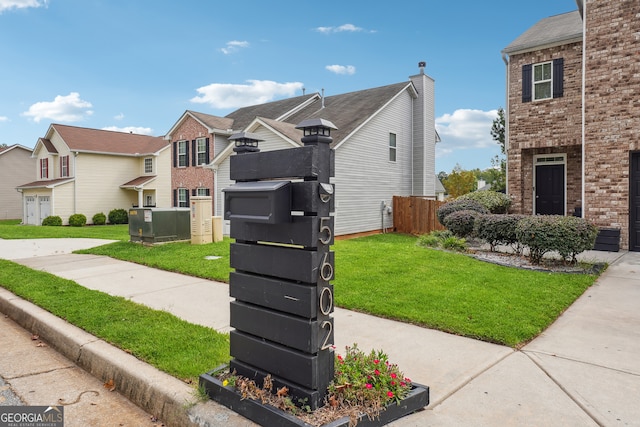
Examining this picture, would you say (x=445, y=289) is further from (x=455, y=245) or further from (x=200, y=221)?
(x=200, y=221)

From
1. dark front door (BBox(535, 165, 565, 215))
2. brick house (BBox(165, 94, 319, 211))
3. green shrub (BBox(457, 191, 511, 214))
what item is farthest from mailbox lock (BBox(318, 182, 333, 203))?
brick house (BBox(165, 94, 319, 211))

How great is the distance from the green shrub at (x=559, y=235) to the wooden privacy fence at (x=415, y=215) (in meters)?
9.12

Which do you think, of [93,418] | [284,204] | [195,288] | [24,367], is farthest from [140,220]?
[284,204]

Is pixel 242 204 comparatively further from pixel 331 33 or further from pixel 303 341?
pixel 331 33

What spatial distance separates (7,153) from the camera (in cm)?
3494

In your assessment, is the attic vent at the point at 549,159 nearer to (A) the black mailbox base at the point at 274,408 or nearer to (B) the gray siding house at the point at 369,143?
(B) the gray siding house at the point at 369,143

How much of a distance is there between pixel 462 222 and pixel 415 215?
7423mm

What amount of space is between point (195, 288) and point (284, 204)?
464 cm

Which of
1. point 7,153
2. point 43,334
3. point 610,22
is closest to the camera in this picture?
point 43,334

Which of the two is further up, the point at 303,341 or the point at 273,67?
the point at 273,67

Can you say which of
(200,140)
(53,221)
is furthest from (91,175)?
(200,140)

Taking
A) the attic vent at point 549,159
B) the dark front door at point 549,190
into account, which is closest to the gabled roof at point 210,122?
the attic vent at point 549,159

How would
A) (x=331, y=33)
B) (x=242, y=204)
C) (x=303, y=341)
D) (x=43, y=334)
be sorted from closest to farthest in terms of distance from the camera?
(x=303, y=341), (x=242, y=204), (x=43, y=334), (x=331, y=33)

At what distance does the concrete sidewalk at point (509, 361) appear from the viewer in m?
2.78
